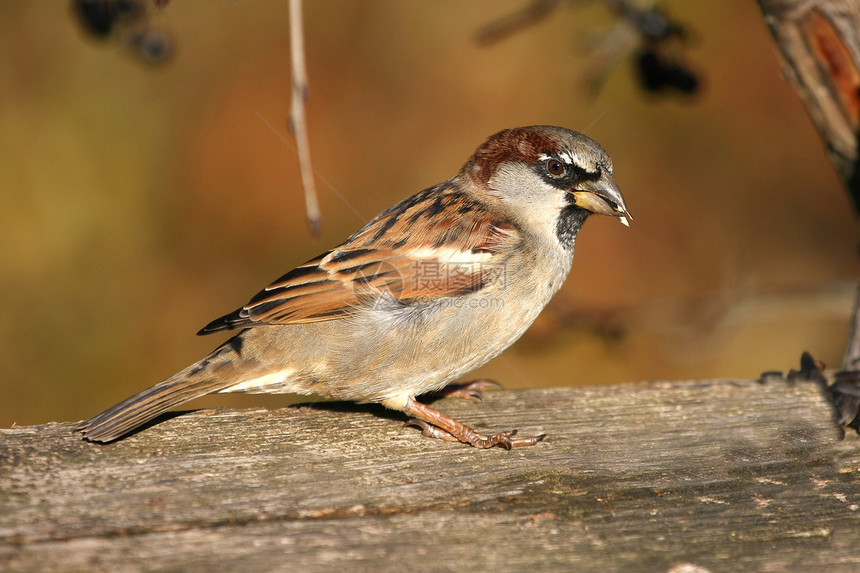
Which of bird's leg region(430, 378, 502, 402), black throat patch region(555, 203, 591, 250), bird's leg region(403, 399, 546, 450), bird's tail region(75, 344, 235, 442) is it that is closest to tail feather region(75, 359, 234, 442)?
bird's tail region(75, 344, 235, 442)

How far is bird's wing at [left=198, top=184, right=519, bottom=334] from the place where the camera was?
2768mm

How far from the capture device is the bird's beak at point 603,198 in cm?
299

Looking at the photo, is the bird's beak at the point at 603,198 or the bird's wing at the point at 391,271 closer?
the bird's wing at the point at 391,271

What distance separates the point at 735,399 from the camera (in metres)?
2.87

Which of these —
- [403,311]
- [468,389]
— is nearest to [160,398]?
[403,311]

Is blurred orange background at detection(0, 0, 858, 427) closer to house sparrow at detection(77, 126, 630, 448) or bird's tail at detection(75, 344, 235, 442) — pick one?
house sparrow at detection(77, 126, 630, 448)

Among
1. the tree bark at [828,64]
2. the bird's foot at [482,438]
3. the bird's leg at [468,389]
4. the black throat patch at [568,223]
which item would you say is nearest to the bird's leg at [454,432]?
the bird's foot at [482,438]

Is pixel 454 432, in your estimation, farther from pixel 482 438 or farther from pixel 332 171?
pixel 332 171

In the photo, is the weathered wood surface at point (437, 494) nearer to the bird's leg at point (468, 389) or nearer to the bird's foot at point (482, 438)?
the bird's foot at point (482, 438)

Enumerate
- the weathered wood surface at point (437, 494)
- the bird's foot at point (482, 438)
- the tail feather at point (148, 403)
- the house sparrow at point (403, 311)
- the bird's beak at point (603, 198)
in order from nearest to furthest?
1. the weathered wood surface at point (437, 494)
2. the tail feather at point (148, 403)
3. the bird's foot at point (482, 438)
4. the house sparrow at point (403, 311)
5. the bird's beak at point (603, 198)

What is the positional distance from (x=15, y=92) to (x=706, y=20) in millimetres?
3968

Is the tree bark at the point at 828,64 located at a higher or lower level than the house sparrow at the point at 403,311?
higher

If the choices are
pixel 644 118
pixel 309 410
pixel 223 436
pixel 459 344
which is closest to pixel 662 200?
pixel 644 118

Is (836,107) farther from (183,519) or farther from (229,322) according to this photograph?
(183,519)
